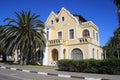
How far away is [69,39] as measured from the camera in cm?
→ 3534

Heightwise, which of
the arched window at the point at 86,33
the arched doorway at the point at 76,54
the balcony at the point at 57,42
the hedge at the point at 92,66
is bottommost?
the hedge at the point at 92,66

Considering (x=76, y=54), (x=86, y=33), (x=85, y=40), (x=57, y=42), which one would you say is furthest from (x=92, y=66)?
(x=86, y=33)

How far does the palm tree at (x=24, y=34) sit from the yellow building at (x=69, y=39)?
12.4 ft

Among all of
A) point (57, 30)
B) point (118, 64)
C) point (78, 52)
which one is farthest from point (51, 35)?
point (118, 64)

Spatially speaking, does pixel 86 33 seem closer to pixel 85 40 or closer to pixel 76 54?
pixel 85 40

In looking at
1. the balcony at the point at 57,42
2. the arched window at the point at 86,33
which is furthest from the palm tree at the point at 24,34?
the arched window at the point at 86,33

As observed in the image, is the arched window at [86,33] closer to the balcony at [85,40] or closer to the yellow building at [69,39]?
the yellow building at [69,39]

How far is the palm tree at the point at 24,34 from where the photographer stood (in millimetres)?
30578

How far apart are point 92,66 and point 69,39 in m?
16.7

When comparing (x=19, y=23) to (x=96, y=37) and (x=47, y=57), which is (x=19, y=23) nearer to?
(x=47, y=57)

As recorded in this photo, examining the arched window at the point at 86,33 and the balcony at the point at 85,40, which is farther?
the arched window at the point at 86,33

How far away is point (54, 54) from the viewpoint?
124ft

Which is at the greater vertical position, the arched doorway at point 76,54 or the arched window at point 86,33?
the arched window at point 86,33

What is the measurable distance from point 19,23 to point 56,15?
29.6 ft
